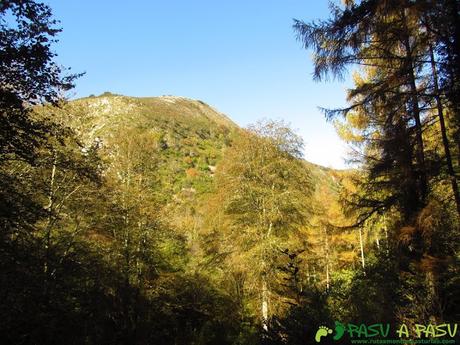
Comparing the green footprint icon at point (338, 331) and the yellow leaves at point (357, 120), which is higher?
the yellow leaves at point (357, 120)

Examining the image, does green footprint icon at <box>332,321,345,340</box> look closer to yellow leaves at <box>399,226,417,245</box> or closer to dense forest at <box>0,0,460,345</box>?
dense forest at <box>0,0,460,345</box>

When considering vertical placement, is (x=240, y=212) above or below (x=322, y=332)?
above

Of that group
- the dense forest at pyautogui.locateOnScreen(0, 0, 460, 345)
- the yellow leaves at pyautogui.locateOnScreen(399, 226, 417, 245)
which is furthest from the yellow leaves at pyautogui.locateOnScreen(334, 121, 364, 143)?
the yellow leaves at pyautogui.locateOnScreen(399, 226, 417, 245)

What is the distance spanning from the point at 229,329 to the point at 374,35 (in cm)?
1386

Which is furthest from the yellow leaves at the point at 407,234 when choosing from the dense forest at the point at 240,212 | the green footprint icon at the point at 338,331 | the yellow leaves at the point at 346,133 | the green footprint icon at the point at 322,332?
the yellow leaves at the point at 346,133

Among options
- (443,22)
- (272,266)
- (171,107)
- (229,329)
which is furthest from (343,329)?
(171,107)

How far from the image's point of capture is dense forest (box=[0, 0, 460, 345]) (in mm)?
7238

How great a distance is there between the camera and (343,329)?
5.27 meters

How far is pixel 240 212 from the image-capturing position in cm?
1639

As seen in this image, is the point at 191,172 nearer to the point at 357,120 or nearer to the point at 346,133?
the point at 346,133

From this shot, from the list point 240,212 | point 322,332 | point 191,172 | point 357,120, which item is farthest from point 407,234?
point 191,172

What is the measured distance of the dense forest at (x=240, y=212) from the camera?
23.7 feet

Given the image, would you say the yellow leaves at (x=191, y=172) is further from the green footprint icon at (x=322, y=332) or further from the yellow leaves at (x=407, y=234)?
the green footprint icon at (x=322, y=332)

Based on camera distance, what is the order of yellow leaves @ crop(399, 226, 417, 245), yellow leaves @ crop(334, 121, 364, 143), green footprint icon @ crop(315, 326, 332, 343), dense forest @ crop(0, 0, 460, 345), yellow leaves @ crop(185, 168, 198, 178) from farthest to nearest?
yellow leaves @ crop(185, 168, 198, 178)
yellow leaves @ crop(334, 121, 364, 143)
yellow leaves @ crop(399, 226, 417, 245)
dense forest @ crop(0, 0, 460, 345)
green footprint icon @ crop(315, 326, 332, 343)
